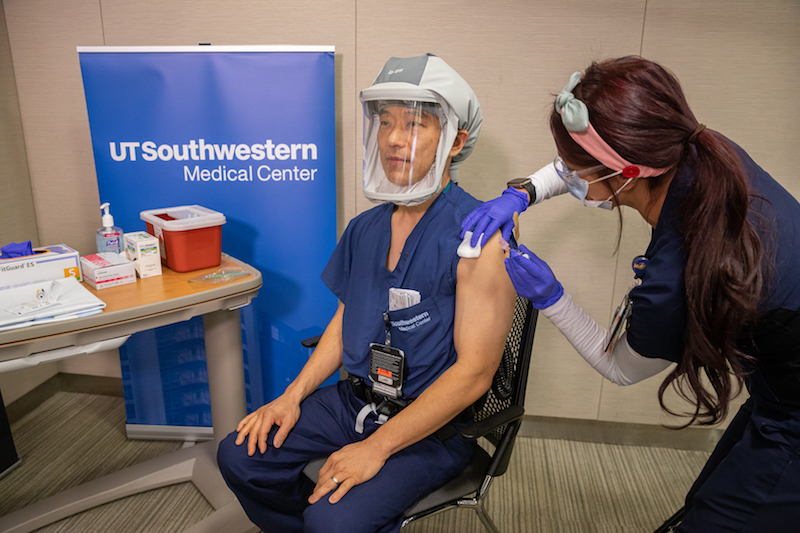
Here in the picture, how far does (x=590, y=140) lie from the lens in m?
1.07

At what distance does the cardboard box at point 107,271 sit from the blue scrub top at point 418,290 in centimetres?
74

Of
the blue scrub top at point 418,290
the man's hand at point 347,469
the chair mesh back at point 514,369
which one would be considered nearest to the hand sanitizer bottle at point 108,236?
the blue scrub top at point 418,290

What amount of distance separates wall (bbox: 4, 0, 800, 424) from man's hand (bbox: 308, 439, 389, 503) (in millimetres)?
1276

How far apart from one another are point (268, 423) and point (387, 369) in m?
0.40

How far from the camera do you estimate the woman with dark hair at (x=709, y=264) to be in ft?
3.18

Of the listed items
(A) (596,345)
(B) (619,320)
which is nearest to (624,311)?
(B) (619,320)

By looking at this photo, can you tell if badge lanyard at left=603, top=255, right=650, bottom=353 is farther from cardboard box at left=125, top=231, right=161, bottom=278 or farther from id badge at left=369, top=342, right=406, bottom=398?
cardboard box at left=125, top=231, right=161, bottom=278

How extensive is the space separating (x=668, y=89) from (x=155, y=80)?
1.84 m

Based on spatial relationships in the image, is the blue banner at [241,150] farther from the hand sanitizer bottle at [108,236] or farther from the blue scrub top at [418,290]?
the blue scrub top at [418,290]

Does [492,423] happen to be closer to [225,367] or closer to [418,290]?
[418,290]

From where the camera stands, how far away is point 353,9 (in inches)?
82.4

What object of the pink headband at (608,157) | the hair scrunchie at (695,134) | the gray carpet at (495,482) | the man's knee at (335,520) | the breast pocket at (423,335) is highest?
the hair scrunchie at (695,134)

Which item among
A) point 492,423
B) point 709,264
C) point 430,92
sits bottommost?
point 492,423

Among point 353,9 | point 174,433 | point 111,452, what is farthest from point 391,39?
point 111,452
